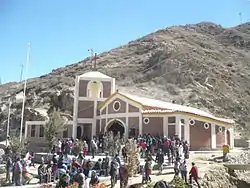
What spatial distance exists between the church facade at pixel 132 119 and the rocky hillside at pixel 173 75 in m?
→ 13.1

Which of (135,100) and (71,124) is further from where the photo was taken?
(71,124)

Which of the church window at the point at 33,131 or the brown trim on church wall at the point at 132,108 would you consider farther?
the church window at the point at 33,131

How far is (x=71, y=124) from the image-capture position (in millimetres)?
33938

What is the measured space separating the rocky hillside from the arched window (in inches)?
448

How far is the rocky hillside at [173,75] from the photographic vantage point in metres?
54.0

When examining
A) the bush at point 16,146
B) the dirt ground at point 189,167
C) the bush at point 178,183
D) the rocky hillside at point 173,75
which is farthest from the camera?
the rocky hillside at point 173,75

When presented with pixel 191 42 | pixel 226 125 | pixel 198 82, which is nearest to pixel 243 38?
pixel 191 42

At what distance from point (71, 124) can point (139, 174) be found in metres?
16.2

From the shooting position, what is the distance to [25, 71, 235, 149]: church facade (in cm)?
2725

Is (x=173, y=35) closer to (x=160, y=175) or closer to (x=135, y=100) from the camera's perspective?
(x=135, y=100)

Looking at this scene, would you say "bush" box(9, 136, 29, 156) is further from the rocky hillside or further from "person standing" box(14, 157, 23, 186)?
the rocky hillside

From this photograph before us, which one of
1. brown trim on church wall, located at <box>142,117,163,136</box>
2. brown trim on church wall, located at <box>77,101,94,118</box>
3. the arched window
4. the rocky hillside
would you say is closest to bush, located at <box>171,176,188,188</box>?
brown trim on church wall, located at <box>142,117,163,136</box>

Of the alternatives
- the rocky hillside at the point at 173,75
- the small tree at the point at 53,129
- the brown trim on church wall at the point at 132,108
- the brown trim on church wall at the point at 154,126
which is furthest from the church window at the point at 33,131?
the brown trim on church wall at the point at 154,126

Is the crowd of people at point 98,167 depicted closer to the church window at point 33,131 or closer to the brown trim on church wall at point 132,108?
the brown trim on church wall at point 132,108
